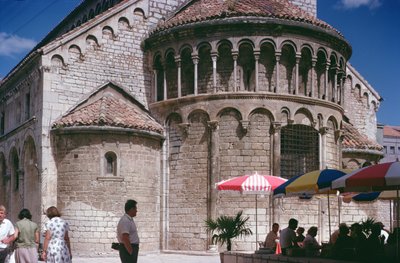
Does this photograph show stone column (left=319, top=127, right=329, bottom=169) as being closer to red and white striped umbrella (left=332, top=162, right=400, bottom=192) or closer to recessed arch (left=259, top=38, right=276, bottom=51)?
recessed arch (left=259, top=38, right=276, bottom=51)

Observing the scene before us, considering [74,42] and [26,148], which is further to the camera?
[26,148]

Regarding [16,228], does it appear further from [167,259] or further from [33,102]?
[33,102]

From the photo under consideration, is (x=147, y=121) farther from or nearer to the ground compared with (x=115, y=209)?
farther from the ground

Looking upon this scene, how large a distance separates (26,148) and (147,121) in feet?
18.7

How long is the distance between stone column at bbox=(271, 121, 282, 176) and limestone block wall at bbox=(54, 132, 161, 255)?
17.2ft

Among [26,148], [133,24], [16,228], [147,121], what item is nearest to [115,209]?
[147,121]

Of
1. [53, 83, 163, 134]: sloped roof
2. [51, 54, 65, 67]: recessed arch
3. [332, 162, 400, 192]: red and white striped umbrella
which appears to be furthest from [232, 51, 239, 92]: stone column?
[332, 162, 400, 192]: red and white striped umbrella

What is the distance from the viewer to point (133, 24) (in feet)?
91.2

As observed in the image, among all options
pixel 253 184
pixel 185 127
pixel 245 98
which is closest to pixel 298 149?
pixel 245 98

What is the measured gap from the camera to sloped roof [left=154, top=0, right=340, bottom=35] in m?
25.5

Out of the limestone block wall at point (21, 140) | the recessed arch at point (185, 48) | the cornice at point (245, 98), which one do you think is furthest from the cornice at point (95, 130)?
the recessed arch at point (185, 48)

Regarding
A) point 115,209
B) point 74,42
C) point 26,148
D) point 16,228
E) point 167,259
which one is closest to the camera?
point 16,228

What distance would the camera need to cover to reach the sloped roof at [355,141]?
30984mm

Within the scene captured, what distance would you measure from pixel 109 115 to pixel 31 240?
12013 mm
